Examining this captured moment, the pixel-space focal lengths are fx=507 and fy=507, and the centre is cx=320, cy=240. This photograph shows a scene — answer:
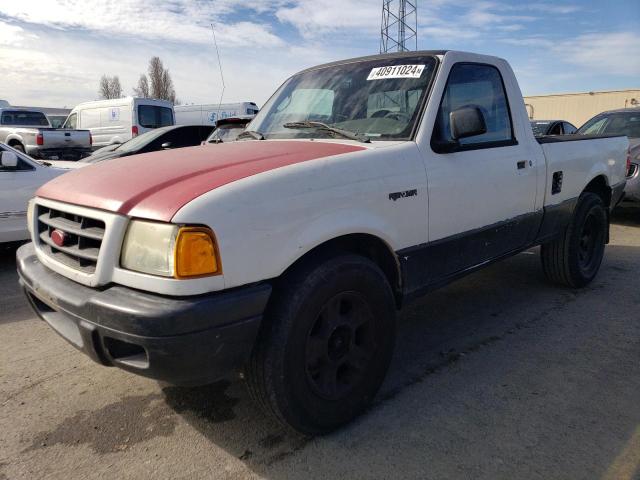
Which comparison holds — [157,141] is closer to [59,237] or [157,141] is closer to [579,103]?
[59,237]

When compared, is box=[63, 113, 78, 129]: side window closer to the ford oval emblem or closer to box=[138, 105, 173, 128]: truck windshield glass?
box=[138, 105, 173, 128]: truck windshield glass

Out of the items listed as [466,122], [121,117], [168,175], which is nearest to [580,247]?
[466,122]

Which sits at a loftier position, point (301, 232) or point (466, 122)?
point (466, 122)

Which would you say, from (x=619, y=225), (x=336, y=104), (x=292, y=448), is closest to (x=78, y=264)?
(x=292, y=448)

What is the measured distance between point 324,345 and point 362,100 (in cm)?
166

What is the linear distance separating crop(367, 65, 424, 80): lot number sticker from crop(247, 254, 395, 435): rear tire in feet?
4.43

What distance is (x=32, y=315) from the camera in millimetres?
4145

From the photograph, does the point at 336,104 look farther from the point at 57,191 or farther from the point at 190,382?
the point at 190,382

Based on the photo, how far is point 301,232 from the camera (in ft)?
7.20

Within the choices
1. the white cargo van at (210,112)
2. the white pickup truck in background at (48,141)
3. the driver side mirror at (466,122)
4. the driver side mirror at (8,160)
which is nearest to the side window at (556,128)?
the driver side mirror at (466,122)

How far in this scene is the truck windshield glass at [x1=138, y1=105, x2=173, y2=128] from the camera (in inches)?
577

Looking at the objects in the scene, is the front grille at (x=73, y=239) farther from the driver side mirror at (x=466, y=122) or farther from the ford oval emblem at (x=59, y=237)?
the driver side mirror at (x=466, y=122)

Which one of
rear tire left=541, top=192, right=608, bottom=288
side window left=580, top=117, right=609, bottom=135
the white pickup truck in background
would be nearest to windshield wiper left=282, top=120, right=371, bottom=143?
rear tire left=541, top=192, right=608, bottom=288

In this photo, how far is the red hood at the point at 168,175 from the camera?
6.77 feet
